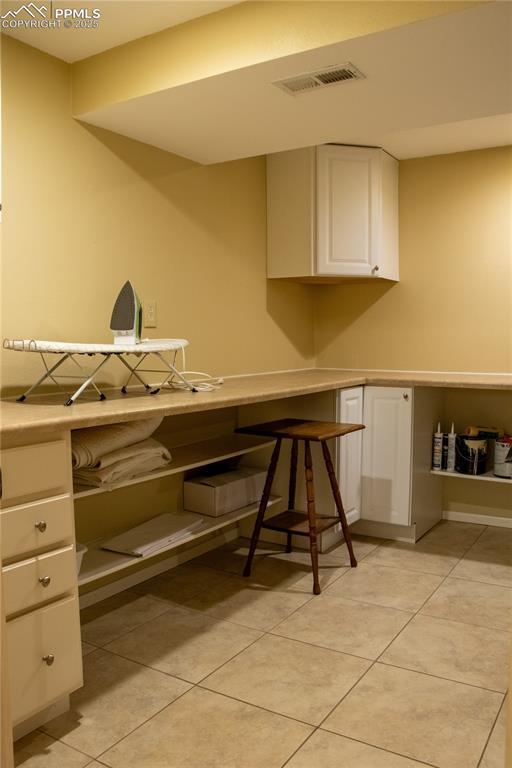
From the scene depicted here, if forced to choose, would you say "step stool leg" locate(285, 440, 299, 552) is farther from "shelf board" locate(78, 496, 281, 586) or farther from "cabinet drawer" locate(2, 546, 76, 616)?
"cabinet drawer" locate(2, 546, 76, 616)

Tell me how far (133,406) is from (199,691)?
902 millimetres

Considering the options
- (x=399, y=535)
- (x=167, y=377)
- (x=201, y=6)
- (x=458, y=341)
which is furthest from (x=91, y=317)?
(x=458, y=341)

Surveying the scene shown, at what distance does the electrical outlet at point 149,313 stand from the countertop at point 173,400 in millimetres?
393

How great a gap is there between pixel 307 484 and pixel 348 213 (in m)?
1.66

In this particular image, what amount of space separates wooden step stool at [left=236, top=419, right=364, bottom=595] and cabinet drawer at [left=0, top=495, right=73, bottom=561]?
1189mm

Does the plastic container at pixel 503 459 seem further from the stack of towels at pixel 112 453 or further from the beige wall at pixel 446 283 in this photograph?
the stack of towels at pixel 112 453

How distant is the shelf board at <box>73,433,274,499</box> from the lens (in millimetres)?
2211

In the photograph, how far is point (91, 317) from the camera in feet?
8.22

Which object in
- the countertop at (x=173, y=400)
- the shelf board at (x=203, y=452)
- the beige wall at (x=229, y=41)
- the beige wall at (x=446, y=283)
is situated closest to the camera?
the countertop at (x=173, y=400)

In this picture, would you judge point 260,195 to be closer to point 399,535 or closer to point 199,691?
point 399,535

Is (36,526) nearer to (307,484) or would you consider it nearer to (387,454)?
(307,484)

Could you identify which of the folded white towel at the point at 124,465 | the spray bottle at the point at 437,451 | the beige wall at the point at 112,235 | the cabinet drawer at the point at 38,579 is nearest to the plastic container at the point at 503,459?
the spray bottle at the point at 437,451

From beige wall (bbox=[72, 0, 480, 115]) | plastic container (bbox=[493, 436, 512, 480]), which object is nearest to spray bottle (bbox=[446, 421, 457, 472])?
plastic container (bbox=[493, 436, 512, 480])

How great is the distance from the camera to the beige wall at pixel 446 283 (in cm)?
357
